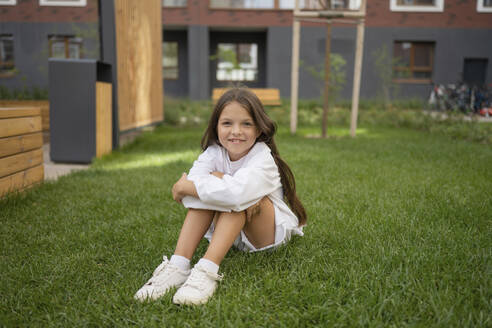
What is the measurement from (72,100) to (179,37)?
16.6 m

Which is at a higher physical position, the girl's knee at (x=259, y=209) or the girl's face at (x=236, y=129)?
the girl's face at (x=236, y=129)

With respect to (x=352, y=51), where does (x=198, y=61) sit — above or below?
below

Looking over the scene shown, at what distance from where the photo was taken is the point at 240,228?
197 centimetres

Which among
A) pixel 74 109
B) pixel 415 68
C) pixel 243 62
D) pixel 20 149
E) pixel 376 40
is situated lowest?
pixel 20 149

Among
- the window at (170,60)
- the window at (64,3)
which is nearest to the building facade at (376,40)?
the window at (170,60)

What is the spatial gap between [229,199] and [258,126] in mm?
492

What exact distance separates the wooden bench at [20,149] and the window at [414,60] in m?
17.4

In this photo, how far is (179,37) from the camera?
20.5 metres

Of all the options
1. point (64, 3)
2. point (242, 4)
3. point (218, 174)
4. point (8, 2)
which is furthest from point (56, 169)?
point (242, 4)

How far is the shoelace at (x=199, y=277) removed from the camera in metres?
1.79

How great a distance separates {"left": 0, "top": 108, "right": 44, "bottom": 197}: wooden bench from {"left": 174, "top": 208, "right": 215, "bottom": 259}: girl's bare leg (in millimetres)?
2005

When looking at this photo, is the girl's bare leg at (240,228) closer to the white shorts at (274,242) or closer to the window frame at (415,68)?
the white shorts at (274,242)

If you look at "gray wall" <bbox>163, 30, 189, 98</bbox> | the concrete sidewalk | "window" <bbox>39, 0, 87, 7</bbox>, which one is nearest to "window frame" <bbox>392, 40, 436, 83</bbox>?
"gray wall" <bbox>163, 30, 189, 98</bbox>

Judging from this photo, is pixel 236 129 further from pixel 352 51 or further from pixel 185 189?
pixel 352 51
